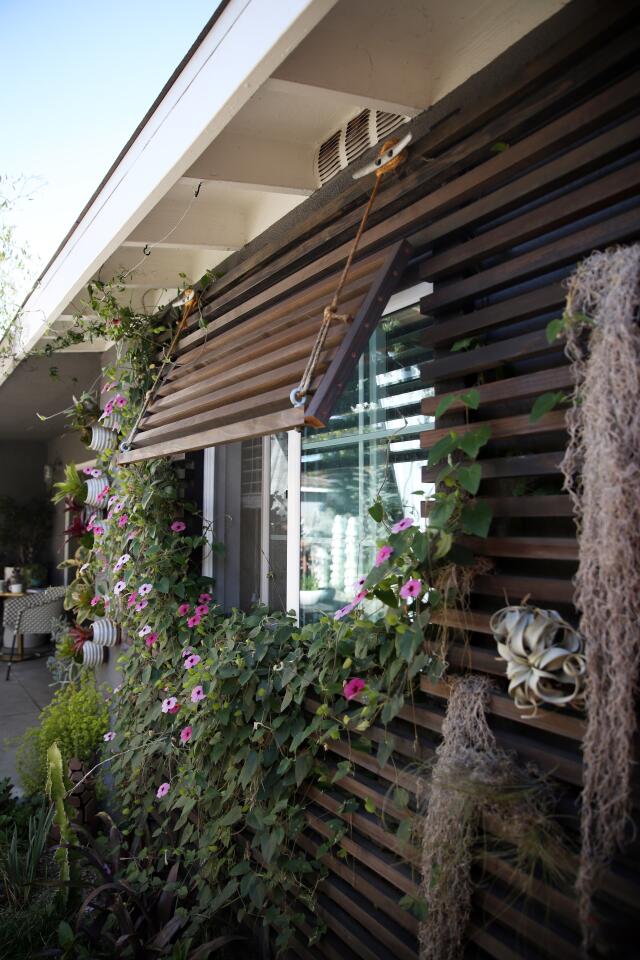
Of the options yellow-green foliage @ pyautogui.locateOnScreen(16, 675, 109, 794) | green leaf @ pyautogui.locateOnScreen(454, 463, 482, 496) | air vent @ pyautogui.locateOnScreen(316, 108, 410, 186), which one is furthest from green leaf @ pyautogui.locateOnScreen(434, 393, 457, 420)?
yellow-green foliage @ pyautogui.locateOnScreen(16, 675, 109, 794)

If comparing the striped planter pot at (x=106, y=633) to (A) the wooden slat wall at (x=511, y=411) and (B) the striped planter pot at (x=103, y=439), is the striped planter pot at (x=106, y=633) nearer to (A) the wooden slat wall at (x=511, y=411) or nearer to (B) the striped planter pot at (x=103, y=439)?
(B) the striped planter pot at (x=103, y=439)

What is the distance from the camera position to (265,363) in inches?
96.1

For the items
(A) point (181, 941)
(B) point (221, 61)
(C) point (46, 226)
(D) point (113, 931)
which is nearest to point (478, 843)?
(A) point (181, 941)

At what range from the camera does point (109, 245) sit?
3.14 metres

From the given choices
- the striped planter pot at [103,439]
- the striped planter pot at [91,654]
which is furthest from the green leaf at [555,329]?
the striped planter pot at [91,654]

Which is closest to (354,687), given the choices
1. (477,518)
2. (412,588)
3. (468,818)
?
(412,588)

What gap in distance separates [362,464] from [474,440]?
1.00 meters

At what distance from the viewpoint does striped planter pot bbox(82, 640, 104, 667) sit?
459 cm

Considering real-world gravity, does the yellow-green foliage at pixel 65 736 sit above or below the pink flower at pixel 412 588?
below

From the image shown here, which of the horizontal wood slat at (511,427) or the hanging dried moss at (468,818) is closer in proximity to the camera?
the hanging dried moss at (468,818)

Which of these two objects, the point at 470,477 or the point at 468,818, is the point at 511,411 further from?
the point at 468,818

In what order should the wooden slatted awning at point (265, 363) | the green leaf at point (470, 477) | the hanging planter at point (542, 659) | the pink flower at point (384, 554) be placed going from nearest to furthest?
the hanging planter at point (542, 659) → the green leaf at point (470, 477) → the pink flower at point (384, 554) → the wooden slatted awning at point (265, 363)

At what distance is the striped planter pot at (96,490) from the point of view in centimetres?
455

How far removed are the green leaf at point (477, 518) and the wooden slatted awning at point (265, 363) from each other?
47cm
